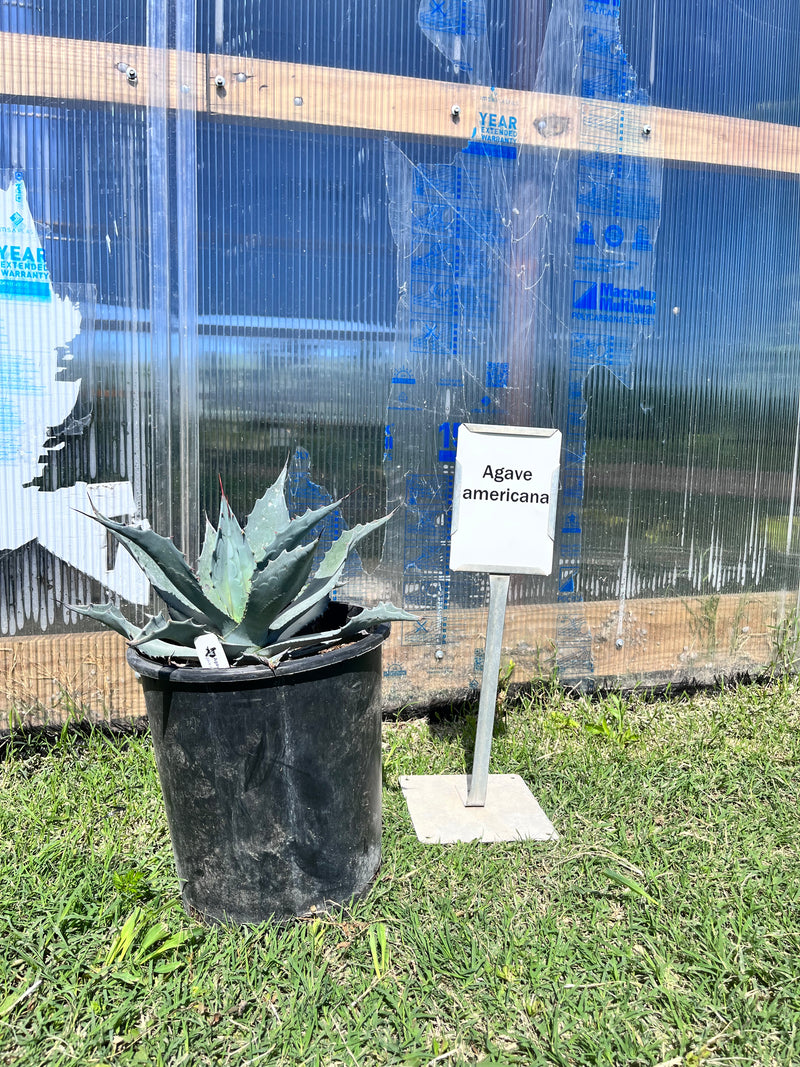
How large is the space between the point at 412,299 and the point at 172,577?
1563mm

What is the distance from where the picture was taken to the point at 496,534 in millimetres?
2539

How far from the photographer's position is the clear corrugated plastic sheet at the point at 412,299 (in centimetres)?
275

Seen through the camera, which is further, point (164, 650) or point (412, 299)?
point (412, 299)

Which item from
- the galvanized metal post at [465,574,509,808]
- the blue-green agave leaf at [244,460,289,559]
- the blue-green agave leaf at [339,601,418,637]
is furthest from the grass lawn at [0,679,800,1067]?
the blue-green agave leaf at [244,460,289,559]

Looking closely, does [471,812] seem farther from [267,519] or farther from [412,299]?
[412,299]

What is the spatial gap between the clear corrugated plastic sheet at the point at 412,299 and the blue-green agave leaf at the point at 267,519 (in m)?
0.68

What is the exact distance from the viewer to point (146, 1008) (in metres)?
1.75

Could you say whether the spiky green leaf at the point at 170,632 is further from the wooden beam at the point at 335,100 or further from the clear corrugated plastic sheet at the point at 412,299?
the wooden beam at the point at 335,100

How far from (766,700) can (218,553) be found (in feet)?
8.59

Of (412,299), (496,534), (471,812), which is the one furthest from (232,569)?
(412,299)

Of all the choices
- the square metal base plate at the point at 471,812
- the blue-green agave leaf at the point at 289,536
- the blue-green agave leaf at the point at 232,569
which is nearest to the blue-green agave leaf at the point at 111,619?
the blue-green agave leaf at the point at 232,569

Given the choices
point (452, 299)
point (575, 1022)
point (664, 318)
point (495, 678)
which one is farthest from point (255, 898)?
point (664, 318)

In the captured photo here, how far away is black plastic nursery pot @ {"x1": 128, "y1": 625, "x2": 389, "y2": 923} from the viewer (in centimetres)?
194

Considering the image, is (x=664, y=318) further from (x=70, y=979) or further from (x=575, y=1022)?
(x=70, y=979)
